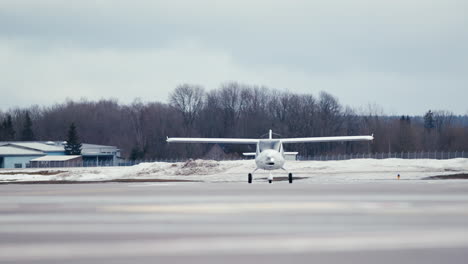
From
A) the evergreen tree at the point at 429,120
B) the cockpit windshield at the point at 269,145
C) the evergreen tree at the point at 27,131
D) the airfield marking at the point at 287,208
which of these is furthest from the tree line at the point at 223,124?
the airfield marking at the point at 287,208

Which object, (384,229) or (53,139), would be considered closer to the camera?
(384,229)

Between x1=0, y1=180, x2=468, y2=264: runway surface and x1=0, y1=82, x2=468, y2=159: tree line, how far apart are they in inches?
3186

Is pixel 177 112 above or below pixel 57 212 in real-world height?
above

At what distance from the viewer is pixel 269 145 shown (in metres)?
42.6

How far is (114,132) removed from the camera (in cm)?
14250

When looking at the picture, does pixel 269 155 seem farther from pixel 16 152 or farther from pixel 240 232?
pixel 16 152

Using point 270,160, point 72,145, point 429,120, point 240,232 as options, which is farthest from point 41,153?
point 240,232

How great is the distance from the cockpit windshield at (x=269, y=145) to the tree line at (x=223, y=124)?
58.0m

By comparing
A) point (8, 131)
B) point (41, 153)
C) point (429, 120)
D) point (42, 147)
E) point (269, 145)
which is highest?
point (429, 120)

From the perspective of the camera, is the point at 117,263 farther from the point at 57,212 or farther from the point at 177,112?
the point at 177,112

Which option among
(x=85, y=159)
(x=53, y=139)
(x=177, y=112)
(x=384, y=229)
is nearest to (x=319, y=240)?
(x=384, y=229)

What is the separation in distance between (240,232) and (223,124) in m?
115

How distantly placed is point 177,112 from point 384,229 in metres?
119

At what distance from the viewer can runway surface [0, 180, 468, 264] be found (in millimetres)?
11289
